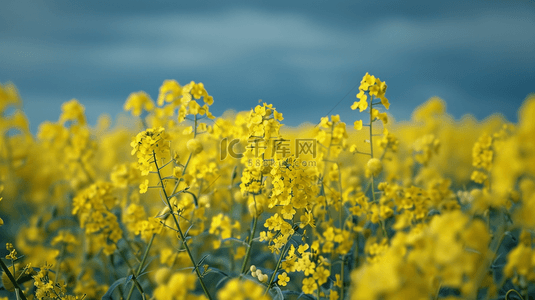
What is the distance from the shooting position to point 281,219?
6.25ft

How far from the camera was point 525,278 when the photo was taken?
1.77 m

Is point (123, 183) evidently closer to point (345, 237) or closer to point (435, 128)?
point (345, 237)

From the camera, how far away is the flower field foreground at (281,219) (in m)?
1.16

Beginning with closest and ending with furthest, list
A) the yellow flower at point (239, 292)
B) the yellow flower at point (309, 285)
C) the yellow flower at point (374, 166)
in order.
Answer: the yellow flower at point (239, 292), the yellow flower at point (309, 285), the yellow flower at point (374, 166)

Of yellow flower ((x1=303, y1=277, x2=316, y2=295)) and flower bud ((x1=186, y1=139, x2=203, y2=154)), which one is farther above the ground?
flower bud ((x1=186, y1=139, x2=203, y2=154))

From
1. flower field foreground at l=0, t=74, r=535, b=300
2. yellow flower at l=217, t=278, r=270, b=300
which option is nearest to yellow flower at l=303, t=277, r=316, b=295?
flower field foreground at l=0, t=74, r=535, b=300

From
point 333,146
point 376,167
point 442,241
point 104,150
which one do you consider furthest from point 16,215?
point 442,241

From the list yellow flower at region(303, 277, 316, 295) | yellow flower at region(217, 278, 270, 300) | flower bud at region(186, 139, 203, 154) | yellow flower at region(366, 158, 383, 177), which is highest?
flower bud at region(186, 139, 203, 154)

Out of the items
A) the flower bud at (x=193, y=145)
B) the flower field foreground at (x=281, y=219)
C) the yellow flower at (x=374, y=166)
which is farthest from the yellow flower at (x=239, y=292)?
the yellow flower at (x=374, y=166)

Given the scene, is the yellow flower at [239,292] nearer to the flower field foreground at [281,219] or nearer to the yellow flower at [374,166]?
the flower field foreground at [281,219]

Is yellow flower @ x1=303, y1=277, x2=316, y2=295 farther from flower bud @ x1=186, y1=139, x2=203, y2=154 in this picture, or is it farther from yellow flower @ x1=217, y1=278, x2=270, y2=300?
flower bud @ x1=186, y1=139, x2=203, y2=154

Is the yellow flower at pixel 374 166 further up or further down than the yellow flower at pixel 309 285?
further up

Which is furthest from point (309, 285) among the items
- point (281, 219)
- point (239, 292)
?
point (239, 292)

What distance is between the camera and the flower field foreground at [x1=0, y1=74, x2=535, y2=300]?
45.6 inches
